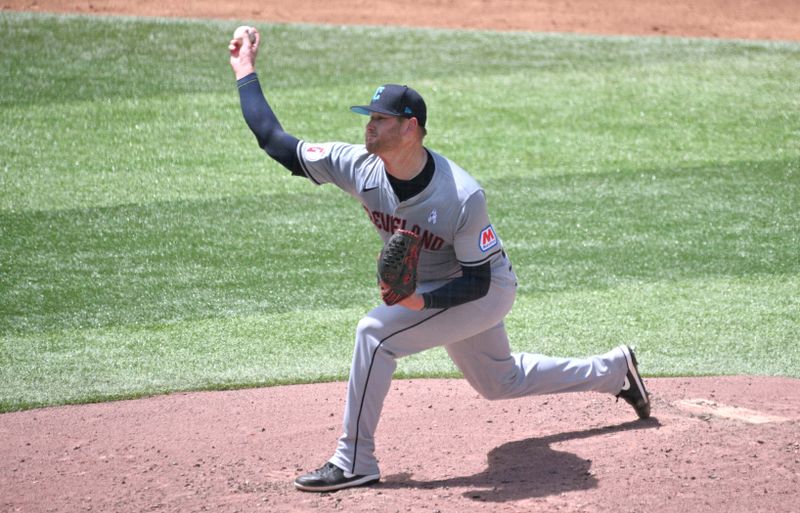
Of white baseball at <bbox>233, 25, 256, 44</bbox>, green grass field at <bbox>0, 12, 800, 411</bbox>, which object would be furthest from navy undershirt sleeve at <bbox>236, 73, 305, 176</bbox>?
green grass field at <bbox>0, 12, 800, 411</bbox>

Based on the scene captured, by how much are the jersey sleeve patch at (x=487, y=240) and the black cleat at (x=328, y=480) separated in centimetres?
99

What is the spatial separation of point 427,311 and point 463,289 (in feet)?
0.63

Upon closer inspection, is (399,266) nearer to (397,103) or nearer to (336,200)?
(397,103)

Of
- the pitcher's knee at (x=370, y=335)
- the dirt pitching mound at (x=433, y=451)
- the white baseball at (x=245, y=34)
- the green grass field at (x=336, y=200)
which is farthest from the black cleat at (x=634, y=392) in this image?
the white baseball at (x=245, y=34)

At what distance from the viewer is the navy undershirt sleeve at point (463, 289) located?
4.09m

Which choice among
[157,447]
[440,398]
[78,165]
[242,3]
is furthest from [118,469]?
[242,3]

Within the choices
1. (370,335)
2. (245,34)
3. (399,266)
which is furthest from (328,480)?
(245,34)

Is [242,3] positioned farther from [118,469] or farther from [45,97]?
[118,469]

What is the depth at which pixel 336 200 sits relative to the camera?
9023 mm

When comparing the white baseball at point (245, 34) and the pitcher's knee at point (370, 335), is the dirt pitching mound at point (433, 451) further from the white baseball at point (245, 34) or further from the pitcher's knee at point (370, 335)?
the white baseball at point (245, 34)

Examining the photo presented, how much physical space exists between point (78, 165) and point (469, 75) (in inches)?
173

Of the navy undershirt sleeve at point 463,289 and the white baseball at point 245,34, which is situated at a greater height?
the white baseball at point 245,34

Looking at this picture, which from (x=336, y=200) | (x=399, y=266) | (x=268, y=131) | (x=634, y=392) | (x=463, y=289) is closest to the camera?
(x=399, y=266)

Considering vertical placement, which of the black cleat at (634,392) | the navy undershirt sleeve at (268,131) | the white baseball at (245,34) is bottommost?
the black cleat at (634,392)
